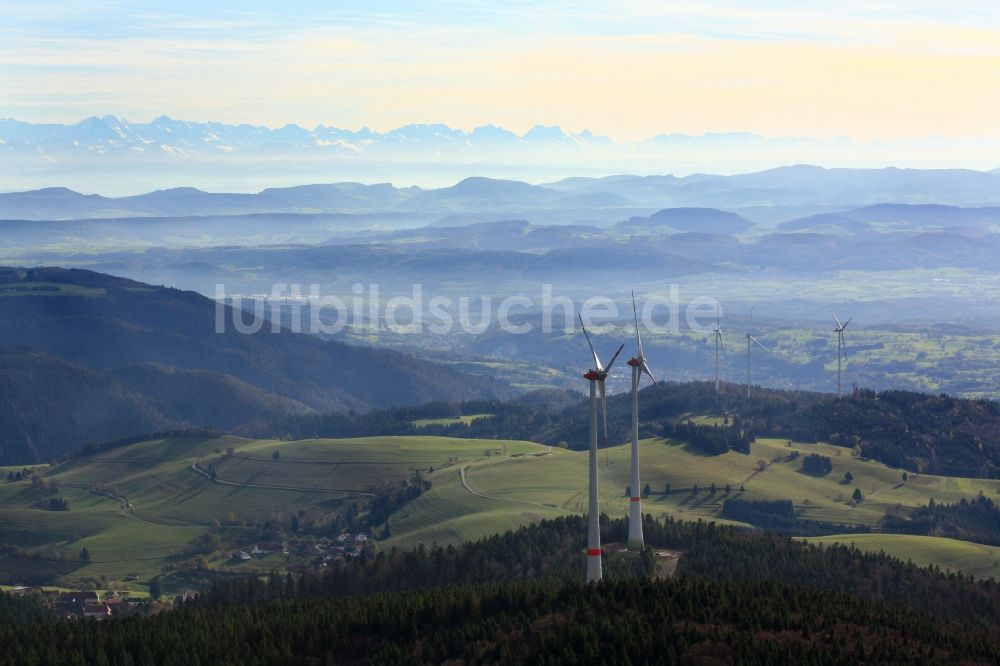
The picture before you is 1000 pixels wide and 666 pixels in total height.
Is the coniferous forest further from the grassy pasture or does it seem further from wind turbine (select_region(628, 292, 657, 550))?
the grassy pasture

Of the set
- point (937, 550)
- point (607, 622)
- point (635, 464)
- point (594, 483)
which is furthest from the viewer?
point (937, 550)

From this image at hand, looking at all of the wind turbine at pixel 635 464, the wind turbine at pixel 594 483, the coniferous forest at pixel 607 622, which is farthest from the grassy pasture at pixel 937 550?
the wind turbine at pixel 594 483

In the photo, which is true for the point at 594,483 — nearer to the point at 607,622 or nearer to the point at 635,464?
the point at 607,622

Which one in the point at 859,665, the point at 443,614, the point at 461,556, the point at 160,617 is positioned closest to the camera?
the point at 859,665

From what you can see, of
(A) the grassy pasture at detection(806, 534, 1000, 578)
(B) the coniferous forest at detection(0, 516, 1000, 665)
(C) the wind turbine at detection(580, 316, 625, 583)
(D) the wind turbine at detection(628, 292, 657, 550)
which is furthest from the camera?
(A) the grassy pasture at detection(806, 534, 1000, 578)

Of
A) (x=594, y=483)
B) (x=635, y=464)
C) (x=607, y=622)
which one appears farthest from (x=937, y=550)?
(x=607, y=622)

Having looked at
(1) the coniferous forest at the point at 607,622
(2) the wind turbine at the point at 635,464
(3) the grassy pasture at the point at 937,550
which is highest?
(2) the wind turbine at the point at 635,464

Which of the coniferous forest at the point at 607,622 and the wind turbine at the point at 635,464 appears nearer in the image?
the coniferous forest at the point at 607,622

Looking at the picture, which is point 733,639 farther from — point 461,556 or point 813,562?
point 461,556

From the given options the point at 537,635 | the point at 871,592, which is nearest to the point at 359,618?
the point at 537,635

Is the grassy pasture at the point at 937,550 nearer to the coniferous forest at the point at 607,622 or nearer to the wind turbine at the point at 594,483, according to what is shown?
the coniferous forest at the point at 607,622

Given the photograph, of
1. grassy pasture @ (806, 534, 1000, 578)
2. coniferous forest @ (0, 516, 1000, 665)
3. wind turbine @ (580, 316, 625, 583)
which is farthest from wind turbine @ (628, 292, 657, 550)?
grassy pasture @ (806, 534, 1000, 578)
